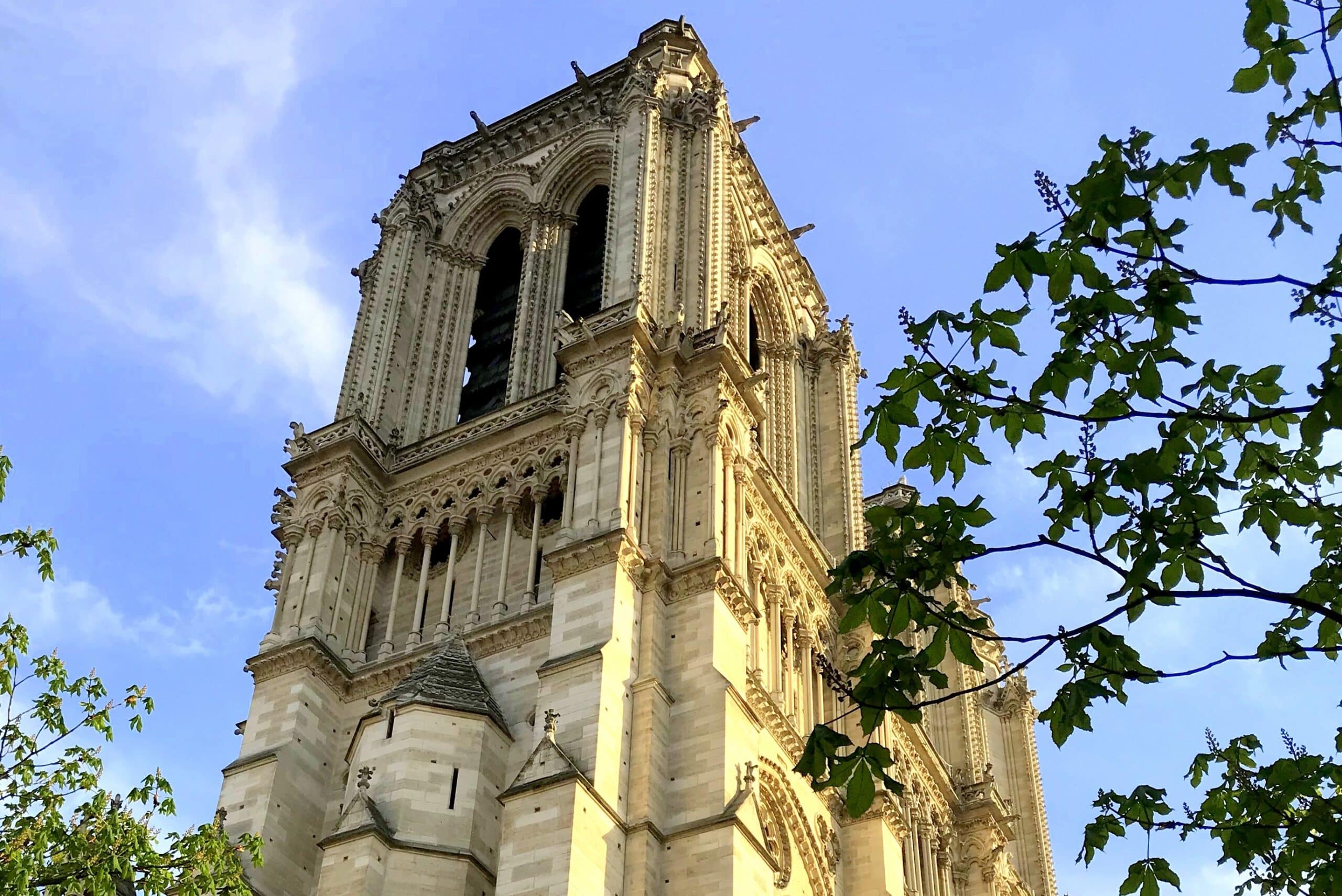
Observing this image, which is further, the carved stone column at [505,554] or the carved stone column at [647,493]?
the carved stone column at [505,554]

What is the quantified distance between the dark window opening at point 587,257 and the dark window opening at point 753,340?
13.2ft

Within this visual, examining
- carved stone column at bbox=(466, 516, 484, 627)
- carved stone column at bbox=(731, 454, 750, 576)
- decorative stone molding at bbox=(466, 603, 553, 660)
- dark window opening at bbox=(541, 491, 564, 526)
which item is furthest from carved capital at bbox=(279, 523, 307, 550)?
carved stone column at bbox=(731, 454, 750, 576)

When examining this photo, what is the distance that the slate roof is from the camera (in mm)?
26969

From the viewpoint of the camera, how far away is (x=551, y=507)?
32312 millimetres

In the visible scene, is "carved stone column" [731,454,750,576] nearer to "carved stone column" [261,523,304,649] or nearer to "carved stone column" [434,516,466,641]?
"carved stone column" [434,516,466,641]

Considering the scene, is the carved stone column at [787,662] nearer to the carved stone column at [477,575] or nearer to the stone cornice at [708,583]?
the stone cornice at [708,583]

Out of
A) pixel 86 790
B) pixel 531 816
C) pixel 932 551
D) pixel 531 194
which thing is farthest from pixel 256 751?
pixel 932 551

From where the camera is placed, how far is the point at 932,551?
10531mm

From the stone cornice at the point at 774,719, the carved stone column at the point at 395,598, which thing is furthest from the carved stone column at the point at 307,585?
the stone cornice at the point at 774,719

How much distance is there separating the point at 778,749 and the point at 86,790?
15.0m

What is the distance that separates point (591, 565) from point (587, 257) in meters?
14.7

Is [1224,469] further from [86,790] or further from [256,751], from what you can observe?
[256,751]

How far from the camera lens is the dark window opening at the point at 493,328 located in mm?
38719

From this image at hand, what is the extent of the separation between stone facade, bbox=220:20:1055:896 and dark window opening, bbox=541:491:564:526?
58mm
